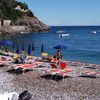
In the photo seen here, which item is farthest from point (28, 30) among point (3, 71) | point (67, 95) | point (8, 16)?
point (67, 95)

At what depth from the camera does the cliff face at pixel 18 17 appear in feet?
382

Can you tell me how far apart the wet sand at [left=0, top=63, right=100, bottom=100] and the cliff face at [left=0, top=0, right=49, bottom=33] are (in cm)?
8438

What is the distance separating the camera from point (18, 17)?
125062 mm

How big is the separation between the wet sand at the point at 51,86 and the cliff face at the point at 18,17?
8438 centimetres

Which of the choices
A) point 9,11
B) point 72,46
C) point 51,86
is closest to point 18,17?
point 9,11

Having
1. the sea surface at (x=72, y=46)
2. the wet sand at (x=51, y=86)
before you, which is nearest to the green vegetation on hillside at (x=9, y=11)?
the sea surface at (x=72, y=46)

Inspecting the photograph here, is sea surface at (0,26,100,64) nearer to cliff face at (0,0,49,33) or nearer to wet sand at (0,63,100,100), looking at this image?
wet sand at (0,63,100,100)

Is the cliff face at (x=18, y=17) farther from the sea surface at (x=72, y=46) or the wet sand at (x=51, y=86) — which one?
the wet sand at (x=51, y=86)

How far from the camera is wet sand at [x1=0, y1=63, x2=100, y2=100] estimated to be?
18531 mm

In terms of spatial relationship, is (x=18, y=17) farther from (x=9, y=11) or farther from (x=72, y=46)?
(x=72, y=46)

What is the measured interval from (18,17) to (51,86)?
106m

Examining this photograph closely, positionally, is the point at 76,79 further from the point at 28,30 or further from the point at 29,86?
the point at 28,30

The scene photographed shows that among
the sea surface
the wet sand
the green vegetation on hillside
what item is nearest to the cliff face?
the green vegetation on hillside

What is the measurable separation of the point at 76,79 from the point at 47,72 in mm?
2312
